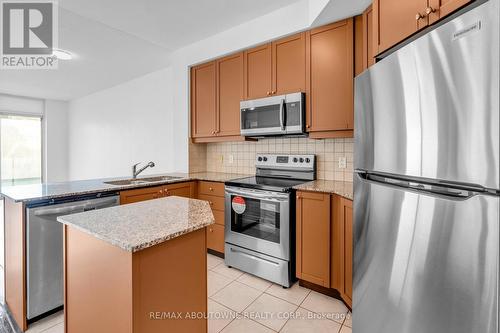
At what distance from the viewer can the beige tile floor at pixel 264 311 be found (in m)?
1.76

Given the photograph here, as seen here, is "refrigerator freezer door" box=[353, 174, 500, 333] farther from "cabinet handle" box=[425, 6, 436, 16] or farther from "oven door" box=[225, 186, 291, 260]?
"oven door" box=[225, 186, 291, 260]

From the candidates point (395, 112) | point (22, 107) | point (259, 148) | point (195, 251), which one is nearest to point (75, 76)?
point (22, 107)

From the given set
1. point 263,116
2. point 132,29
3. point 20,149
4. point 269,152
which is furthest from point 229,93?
point 20,149

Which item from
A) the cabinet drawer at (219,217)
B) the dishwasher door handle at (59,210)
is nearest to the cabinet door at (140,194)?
the dishwasher door handle at (59,210)

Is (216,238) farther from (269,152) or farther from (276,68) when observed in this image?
(276,68)

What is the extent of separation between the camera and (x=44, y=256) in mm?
1812

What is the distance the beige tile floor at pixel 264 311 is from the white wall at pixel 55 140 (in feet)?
18.3

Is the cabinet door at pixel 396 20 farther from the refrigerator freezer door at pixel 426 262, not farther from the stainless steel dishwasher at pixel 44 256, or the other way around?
the stainless steel dishwasher at pixel 44 256

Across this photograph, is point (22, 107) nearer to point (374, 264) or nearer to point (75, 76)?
point (75, 76)

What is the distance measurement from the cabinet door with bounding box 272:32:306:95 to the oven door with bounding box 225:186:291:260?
1115 mm

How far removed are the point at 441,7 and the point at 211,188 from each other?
245 centimetres

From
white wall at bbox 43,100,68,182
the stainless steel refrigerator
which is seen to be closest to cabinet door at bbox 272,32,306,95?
the stainless steel refrigerator

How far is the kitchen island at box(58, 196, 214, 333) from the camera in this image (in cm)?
92

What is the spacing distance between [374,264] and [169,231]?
989 mm
